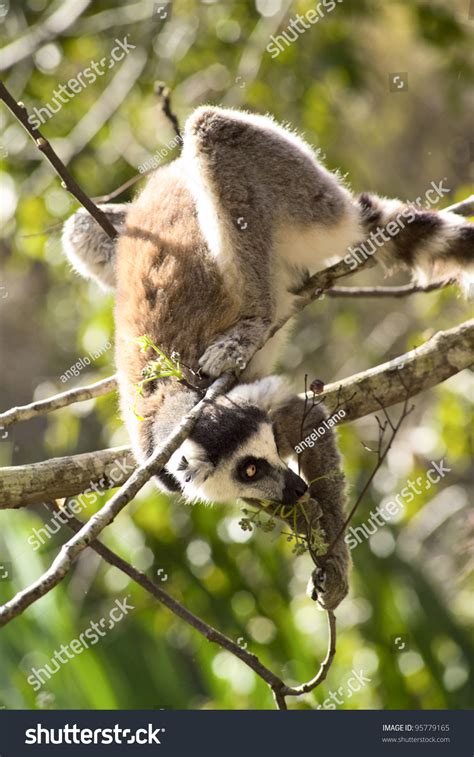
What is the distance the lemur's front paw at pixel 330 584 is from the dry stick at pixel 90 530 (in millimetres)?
1040

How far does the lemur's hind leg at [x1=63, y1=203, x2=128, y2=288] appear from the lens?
4547 millimetres

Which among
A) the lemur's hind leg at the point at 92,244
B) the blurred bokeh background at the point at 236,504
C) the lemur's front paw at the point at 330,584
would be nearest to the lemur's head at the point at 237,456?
the lemur's front paw at the point at 330,584

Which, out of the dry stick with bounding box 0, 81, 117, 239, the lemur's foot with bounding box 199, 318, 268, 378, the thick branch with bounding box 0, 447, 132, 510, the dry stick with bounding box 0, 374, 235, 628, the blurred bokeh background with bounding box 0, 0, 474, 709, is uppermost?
the dry stick with bounding box 0, 81, 117, 239

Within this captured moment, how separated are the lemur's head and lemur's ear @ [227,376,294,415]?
0.08 ft

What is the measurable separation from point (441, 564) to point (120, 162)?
4.16m

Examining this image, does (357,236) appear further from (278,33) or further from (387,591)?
(278,33)

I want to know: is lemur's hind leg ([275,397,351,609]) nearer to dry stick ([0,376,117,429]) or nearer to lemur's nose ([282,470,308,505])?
lemur's nose ([282,470,308,505])

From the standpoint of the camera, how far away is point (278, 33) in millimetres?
6383

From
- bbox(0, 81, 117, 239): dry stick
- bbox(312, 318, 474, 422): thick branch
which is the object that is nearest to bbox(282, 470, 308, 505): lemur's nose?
bbox(312, 318, 474, 422): thick branch

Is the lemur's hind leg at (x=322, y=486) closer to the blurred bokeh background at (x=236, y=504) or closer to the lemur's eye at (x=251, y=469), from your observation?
the lemur's eye at (x=251, y=469)

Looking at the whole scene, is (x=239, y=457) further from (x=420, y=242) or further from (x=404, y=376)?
(x=420, y=242)

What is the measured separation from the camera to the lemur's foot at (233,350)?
3.44 meters

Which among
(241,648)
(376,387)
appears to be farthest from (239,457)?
(376,387)

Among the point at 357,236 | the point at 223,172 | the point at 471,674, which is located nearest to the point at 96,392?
the point at 223,172
